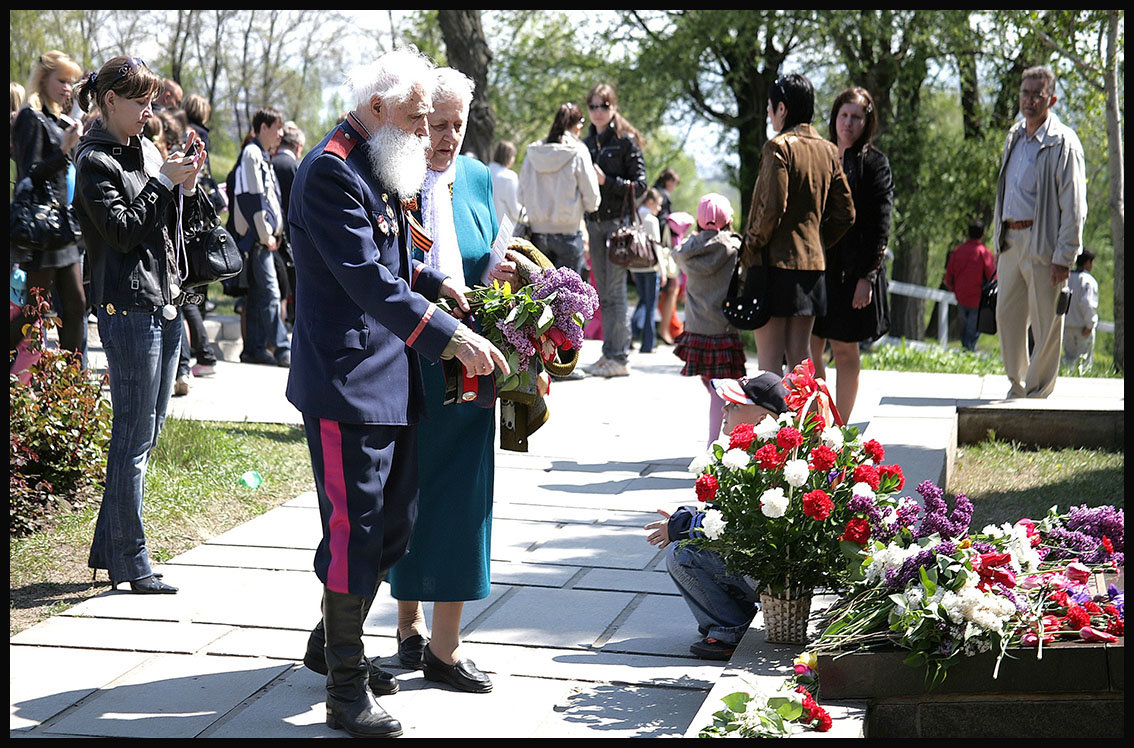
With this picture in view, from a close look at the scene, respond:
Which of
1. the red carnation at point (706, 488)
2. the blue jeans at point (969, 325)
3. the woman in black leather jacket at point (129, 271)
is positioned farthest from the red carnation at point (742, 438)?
the blue jeans at point (969, 325)

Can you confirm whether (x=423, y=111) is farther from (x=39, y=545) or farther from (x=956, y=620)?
(x=39, y=545)

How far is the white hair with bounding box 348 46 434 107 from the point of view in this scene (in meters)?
3.31

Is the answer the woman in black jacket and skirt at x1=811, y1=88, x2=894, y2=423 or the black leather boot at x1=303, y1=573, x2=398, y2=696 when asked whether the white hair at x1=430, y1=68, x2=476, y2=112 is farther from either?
the woman in black jacket and skirt at x1=811, y1=88, x2=894, y2=423

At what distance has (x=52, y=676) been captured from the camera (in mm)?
3750

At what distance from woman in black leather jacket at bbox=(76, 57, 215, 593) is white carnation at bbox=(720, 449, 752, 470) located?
2169 mm

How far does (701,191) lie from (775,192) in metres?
68.0

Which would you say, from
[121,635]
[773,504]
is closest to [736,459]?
[773,504]

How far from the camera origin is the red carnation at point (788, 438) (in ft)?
11.8

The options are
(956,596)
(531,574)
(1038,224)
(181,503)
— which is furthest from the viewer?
(1038,224)

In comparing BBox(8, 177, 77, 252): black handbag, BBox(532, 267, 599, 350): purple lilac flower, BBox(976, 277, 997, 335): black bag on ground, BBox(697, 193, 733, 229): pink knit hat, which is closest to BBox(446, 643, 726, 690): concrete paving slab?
BBox(532, 267, 599, 350): purple lilac flower

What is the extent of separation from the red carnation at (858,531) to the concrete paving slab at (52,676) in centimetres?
222

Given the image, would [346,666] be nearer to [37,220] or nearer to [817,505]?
[817,505]

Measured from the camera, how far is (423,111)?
3.35m

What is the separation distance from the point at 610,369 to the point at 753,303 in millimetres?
3867
